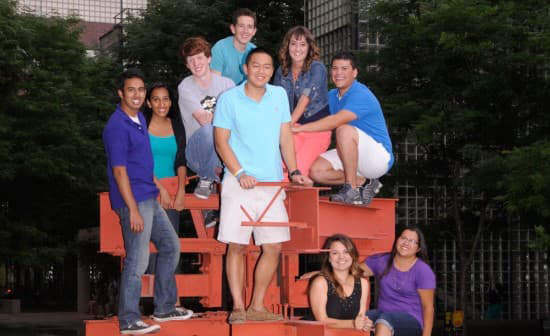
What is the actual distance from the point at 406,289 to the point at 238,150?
69.5 inches

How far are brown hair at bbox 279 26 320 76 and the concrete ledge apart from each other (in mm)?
38407

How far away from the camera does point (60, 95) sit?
29.7 m

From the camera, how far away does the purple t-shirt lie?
7941mm

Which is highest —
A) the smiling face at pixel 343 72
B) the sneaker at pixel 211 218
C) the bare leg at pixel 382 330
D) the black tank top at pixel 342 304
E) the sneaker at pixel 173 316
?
the smiling face at pixel 343 72

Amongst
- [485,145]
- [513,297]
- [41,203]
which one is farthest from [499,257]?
[41,203]

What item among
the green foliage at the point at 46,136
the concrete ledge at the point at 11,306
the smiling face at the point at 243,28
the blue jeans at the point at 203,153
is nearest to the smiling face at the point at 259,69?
the blue jeans at the point at 203,153

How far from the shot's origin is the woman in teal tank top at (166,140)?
880cm

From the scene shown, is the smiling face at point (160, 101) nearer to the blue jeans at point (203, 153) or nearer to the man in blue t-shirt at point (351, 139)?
the blue jeans at point (203, 153)

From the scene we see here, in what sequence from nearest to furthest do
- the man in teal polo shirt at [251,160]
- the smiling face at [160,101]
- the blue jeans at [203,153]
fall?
the man in teal polo shirt at [251,160] → the smiling face at [160,101] → the blue jeans at [203,153]

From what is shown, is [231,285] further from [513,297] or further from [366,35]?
[513,297]

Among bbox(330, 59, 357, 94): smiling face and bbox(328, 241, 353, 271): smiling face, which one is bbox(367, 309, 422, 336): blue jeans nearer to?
bbox(328, 241, 353, 271): smiling face

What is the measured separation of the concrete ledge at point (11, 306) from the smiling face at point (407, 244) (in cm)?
3942

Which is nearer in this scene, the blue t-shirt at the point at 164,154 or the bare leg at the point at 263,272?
the bare leg at the point at 263,272

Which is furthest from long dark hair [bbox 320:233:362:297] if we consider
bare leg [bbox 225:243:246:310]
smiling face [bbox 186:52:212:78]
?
smiling face [bbox 186:52:212:78]
